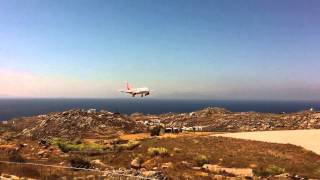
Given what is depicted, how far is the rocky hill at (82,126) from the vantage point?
61.4m

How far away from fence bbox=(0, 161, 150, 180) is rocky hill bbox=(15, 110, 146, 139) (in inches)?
1258

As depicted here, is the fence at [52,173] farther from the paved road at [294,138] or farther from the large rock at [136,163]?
the paved road at [294,138]

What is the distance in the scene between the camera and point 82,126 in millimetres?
64562

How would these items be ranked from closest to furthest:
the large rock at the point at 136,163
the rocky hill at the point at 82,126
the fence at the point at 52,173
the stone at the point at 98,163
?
the fence at the point at 52,173, the large rock at the point at 136,163, the stone at the point at 98,163, the rocky hill at the point at 82,126

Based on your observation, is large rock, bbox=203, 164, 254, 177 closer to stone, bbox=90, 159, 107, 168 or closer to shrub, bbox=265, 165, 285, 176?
shrub, bbox=265, 165, 285, 176

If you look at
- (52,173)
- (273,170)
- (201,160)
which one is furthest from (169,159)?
(52,173)

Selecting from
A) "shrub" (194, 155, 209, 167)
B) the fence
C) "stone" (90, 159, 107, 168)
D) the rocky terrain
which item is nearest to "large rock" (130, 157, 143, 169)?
the rocky terrain

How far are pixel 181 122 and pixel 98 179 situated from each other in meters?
64.7

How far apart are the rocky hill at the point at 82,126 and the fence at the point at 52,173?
31.9m

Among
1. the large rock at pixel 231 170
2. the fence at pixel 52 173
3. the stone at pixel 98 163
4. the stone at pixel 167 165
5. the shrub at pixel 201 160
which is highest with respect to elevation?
the fence at pixel 52 173

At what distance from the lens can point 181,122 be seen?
289 ft

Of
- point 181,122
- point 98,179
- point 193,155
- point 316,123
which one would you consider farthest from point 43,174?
point 181,122

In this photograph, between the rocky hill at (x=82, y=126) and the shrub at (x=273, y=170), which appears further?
the rocky hill at (x=82, y=126)

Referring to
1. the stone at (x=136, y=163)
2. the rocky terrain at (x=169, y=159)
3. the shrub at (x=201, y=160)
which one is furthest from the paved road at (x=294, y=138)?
the stone at (x=136, y=163)
